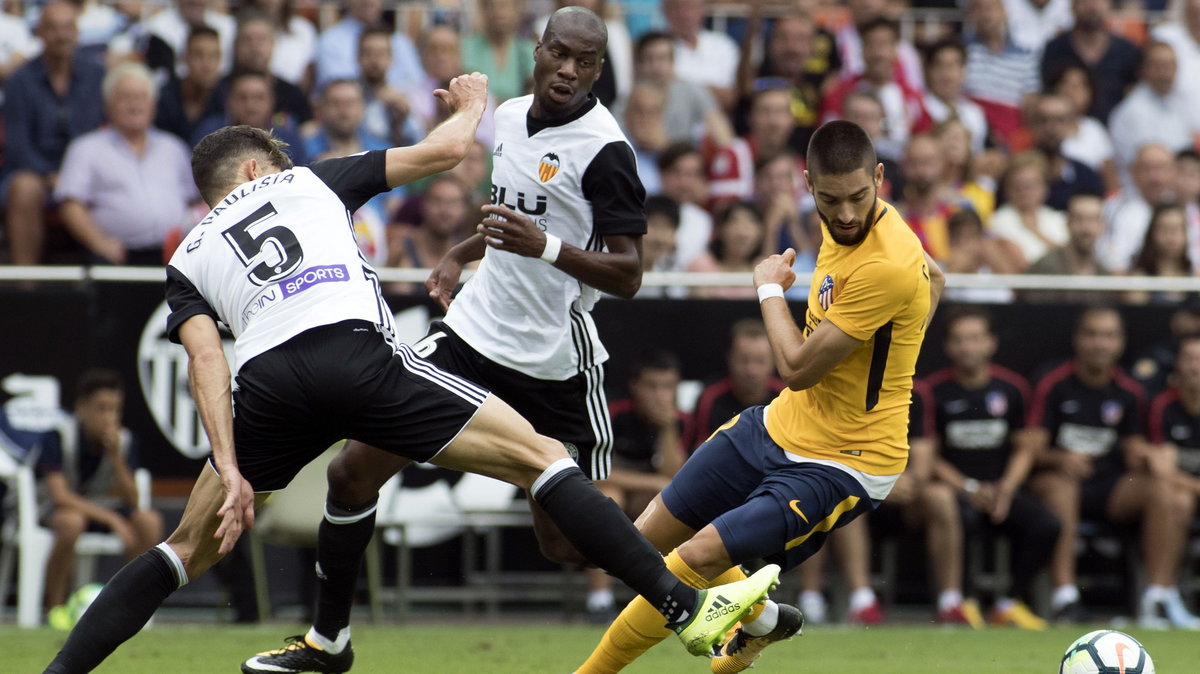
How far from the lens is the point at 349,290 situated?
5816 millimetres

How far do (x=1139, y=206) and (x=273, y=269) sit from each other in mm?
8790

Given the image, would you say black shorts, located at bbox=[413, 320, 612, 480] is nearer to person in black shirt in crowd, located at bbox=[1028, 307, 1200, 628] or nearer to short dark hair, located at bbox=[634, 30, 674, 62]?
person in black shirt in crowd, located at bbox=[1028, 307, 1200, 628]

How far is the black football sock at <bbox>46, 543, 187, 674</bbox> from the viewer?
5.70 meters

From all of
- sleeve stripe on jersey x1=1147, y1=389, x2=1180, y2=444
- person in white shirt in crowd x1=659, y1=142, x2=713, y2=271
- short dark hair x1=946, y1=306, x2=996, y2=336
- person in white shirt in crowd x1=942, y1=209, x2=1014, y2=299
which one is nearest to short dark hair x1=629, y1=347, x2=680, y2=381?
person in white shirt in crowd x1=659, y1=142, x2=713, y2=271

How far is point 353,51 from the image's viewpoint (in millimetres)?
12695

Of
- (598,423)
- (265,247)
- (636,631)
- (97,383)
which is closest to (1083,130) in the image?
(598,423)

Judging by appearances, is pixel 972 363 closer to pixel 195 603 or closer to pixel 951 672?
pixel 951 672

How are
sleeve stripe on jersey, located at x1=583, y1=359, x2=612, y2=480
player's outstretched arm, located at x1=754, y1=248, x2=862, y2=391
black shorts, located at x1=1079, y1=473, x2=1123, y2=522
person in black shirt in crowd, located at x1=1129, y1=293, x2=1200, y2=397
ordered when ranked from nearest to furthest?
1. player's outstretched arm, located at x1=754, y1=248, x2=862, y2=391
2. sleeve stripe on jersey, located at x1=583, y1=359, x2=612, y2=480
3. black shorts, located at x1=1079, y1=473, x2=1123, y2=522
4. person in black shirt in crowd, located at x1=1129, y1=293, x2=1200, y2=397

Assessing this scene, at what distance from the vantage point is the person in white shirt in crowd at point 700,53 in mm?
13273

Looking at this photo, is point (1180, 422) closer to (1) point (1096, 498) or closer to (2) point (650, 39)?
(1) point (1096, 498)

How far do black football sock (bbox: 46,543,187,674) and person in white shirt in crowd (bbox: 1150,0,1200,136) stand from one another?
10879 mm

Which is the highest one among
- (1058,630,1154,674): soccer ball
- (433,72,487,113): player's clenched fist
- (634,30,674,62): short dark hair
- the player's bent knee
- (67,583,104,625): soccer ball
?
(634,30,674,62): short dark hair

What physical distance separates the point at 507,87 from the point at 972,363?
13.7ft

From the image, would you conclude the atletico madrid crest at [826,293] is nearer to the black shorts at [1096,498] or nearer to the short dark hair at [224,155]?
the short dark hair at [224,155]
